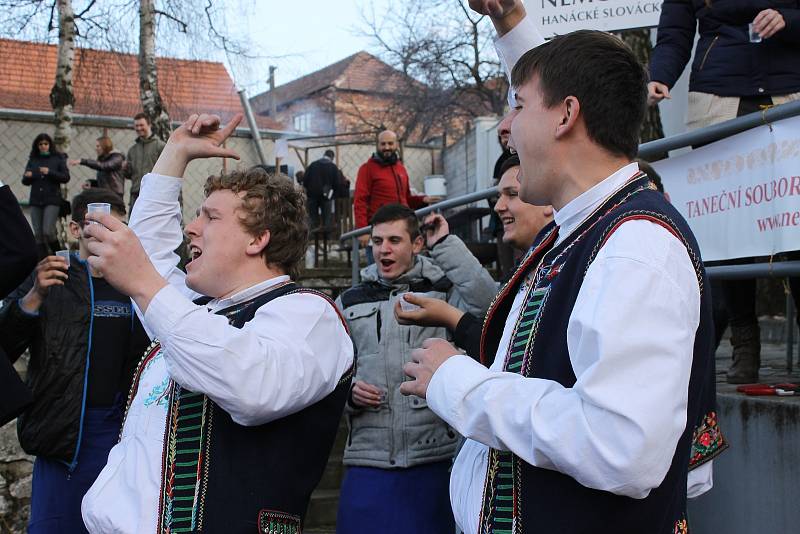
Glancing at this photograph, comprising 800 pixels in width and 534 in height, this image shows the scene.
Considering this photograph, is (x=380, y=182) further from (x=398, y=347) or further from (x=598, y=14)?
(x=398, y=347)

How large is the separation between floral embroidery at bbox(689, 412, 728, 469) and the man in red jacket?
654cm

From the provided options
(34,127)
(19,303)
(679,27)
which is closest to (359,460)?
(19,303)

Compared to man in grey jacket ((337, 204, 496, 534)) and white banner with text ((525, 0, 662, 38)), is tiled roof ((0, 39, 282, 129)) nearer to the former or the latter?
white banner with text ((525, 0, 662, 38))

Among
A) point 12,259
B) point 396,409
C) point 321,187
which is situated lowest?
point 396,409

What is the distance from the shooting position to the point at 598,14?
17.7ft

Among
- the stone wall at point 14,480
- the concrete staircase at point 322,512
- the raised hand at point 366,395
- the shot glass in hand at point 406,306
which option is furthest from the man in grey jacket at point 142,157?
the shot glass in hand at point 406,306

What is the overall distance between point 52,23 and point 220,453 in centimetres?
1429

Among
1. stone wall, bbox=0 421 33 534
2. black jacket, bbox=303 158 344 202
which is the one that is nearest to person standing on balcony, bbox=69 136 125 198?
black jacket, bbox=303 158 344 202

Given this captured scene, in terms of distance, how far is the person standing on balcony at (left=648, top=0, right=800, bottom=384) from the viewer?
3877mm

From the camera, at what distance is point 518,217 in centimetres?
345

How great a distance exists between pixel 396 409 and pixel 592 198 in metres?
2.43

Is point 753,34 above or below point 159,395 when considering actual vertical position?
above

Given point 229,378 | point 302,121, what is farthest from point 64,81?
point 302,121

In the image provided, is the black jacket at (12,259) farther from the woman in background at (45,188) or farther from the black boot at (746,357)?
the woman in background at (45,188)
